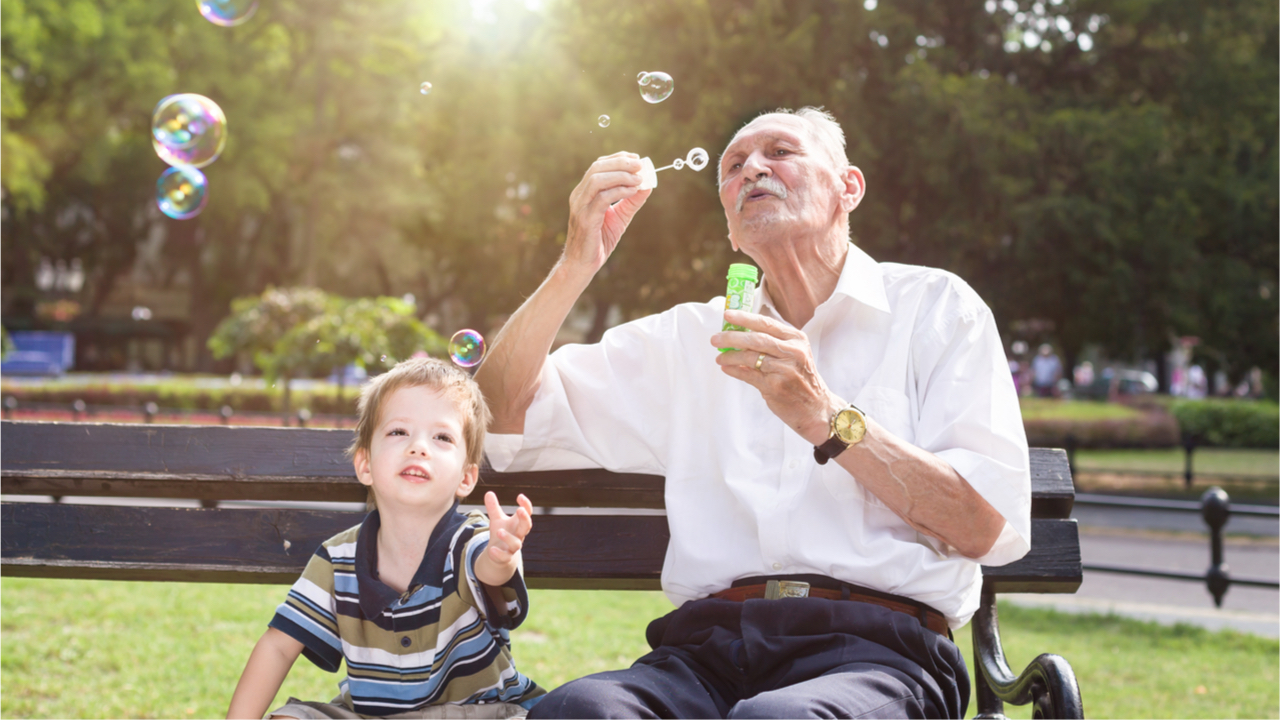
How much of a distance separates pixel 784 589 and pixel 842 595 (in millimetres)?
126

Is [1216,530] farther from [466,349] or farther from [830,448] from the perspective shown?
[830,448]

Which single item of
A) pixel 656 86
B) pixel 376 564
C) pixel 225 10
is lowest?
pixel 376 564

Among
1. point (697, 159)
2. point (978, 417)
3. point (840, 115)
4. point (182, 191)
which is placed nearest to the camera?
point (978, 417)

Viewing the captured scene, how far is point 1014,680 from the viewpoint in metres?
2.38

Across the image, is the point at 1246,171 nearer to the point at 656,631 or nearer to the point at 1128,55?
the point at 1128,55

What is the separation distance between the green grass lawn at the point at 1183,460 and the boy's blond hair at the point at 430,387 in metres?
15.3

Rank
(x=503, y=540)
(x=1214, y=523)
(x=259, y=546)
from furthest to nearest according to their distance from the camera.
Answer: (x=1214, y=523)
(x=259, y=546)
(x=503, y=540)

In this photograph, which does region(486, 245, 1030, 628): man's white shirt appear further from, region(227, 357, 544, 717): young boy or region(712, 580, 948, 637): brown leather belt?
region(227, 357, 544, 717): young boy

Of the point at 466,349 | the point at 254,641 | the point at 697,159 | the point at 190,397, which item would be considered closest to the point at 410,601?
the point at 466,349

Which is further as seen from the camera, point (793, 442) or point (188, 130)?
point (188, 130)

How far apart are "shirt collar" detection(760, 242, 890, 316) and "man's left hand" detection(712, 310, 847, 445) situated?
419 millimetres

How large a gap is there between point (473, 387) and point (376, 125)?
93.8 ft

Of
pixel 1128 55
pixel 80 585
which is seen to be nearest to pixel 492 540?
pixel 80 585

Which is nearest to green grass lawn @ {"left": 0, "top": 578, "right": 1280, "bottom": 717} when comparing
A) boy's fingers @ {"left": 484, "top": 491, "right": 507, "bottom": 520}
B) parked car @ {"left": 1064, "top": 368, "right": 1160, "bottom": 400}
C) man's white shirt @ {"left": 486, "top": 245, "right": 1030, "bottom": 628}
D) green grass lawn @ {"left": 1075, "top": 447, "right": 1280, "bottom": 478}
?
man's white shirt @ {"left": 486, "top": 245, "right": 1030, "bottom": 628}
